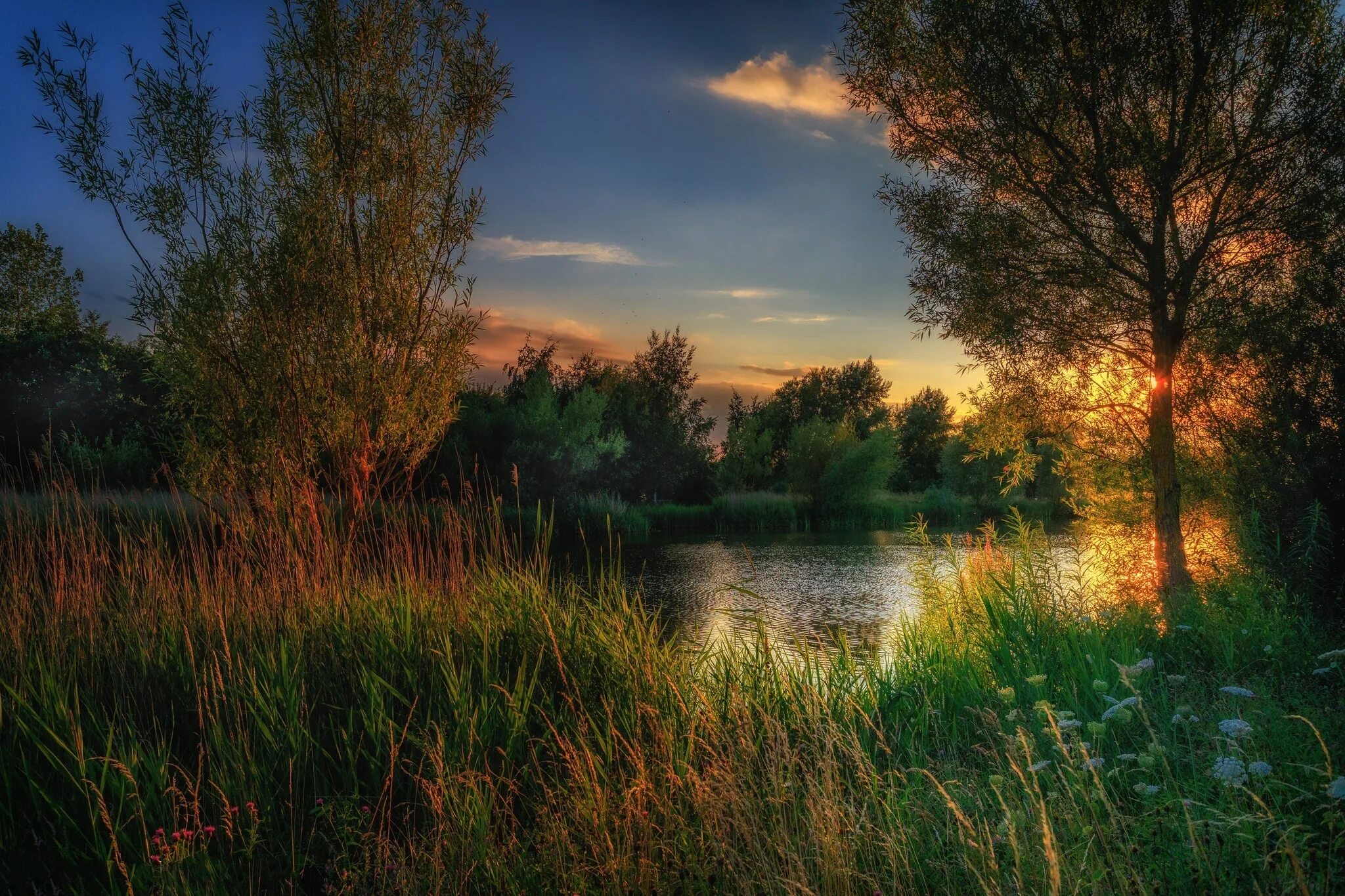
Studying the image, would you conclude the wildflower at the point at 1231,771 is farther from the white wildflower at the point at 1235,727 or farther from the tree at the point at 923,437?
the tree at the point at 923,437

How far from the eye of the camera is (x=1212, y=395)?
29.2 feet

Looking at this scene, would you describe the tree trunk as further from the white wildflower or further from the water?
the white wildflower

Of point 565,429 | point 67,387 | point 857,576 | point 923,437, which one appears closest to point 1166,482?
point 857,576

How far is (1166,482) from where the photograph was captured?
8125 millimetres

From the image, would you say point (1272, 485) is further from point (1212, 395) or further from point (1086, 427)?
point (1086, 427)

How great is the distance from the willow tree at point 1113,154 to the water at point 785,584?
153 inches

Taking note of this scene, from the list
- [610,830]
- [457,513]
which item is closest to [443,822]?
[610,830]

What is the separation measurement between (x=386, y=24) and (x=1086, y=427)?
9.95 meters

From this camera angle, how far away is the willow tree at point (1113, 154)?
7707mm

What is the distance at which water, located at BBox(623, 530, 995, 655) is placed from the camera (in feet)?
39.0

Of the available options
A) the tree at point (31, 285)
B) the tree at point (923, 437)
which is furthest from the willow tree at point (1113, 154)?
the tree at point (923, 437)

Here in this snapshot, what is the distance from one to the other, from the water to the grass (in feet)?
3.27

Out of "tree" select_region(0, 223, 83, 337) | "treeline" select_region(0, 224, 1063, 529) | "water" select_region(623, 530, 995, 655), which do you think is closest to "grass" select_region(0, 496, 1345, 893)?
"water" select_region(623, 530, 995, 655)

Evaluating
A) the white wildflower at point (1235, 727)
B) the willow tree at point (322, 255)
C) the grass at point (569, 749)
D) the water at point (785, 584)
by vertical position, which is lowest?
Result: the water at point (785, 584)
